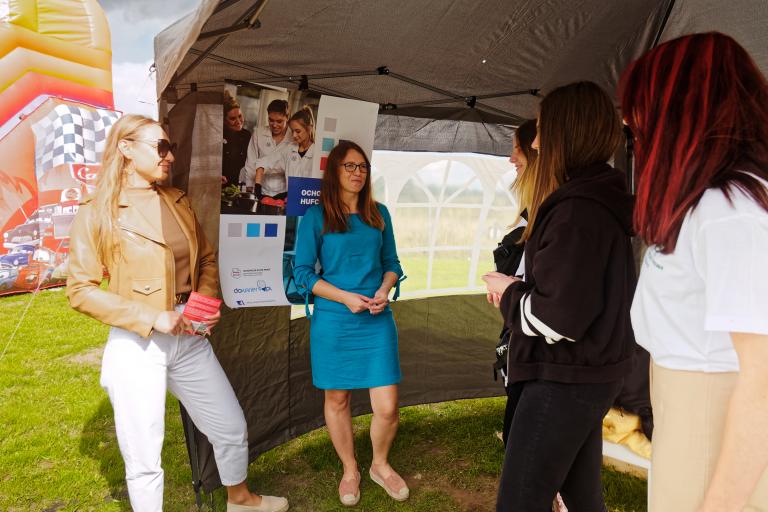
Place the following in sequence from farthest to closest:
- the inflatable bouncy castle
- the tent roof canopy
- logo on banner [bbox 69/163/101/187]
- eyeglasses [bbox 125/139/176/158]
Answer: logo on banner [bbox 69/163/101/187]
the inflatable bouncy castle
the tent roof canopy
eyeglasses [bbox 125/139/176/158]

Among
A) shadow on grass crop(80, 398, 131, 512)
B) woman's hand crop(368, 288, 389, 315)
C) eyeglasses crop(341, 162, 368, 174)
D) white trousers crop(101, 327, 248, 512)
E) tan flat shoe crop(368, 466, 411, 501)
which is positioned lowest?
shadow on grass crop(80, 398, 131, 512)

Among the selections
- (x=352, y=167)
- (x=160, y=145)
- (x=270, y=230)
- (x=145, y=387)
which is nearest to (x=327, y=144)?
(x=352, y=167)

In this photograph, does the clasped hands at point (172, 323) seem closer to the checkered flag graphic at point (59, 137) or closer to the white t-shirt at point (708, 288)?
the white t-shirt at point (708, 288)

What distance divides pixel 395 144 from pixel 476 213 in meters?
1.04

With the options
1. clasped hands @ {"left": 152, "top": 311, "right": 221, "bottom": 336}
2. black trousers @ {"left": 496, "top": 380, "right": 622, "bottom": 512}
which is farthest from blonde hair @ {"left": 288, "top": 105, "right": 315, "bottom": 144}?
black trousers @ {"left": 496, "top": 380, "right": 622, "bottom": 512}

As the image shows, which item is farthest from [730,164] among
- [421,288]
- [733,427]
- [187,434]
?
[421,288]

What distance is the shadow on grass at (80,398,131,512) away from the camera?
130 inches

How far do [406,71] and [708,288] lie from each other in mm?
2765

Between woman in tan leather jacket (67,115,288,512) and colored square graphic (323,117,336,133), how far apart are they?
1.13 m

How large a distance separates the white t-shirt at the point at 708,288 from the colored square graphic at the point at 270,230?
231 cm

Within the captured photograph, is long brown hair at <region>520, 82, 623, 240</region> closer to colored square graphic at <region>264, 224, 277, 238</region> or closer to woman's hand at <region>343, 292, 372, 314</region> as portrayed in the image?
woman's hand at <region>343, 292, 372, 314</region>

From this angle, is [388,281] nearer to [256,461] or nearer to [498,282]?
[498,282]

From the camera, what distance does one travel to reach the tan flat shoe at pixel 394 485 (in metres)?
3.25

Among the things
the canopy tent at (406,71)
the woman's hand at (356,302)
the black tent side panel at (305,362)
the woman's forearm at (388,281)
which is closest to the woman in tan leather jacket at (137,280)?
the canopy tent at (406,71)
